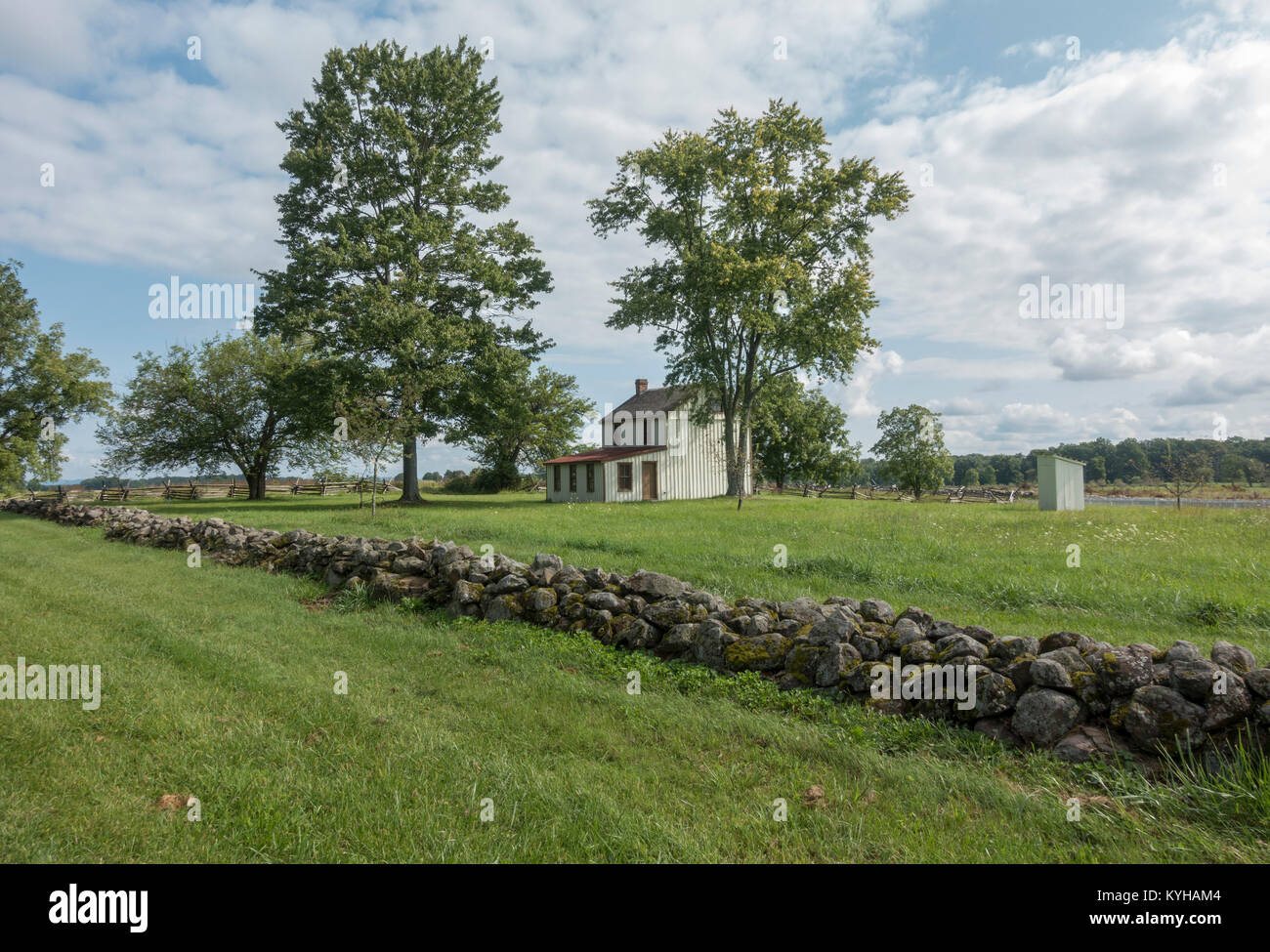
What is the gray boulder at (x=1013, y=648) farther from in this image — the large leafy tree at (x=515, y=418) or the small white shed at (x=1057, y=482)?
the large leafy tree at (x=515, y=418)

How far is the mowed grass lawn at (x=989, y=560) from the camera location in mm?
7262

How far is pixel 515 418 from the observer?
3400cm

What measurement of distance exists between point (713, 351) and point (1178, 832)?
34219mm

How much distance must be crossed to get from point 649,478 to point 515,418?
27.9ft

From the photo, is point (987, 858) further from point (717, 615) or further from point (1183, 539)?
point (1183, 539)

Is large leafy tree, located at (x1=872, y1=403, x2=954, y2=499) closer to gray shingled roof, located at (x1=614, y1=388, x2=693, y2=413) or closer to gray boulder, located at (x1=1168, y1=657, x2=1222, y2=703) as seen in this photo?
gray shingled roof, located at (x1=614, y1=388, x2=693, y2=413)

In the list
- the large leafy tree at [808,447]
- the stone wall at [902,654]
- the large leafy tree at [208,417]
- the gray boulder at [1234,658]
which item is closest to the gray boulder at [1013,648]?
the stone wall at [902,654]

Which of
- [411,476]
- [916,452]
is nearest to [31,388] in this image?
[411,476]

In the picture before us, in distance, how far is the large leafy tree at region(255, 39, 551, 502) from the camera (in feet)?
99.9

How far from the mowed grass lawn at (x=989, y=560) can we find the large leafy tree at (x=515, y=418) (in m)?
15.3

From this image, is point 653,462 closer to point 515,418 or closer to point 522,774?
point 515,418

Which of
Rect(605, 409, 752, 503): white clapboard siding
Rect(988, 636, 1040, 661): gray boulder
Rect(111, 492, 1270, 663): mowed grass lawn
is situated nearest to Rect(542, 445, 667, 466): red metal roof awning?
Rect(605, 409, 752, 503): white clapboard siding
